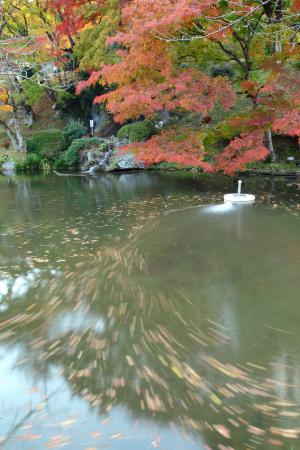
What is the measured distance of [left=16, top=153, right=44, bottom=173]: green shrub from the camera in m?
16.1

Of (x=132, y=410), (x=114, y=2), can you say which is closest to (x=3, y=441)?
(x=132, y=410)

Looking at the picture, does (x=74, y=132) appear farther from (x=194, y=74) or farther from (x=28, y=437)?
(x=28, y=437)

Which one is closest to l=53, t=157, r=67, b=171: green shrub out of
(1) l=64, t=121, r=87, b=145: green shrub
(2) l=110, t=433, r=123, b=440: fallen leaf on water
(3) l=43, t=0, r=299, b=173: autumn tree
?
(1) l=64, t=121, r=87, b=145: green shrub

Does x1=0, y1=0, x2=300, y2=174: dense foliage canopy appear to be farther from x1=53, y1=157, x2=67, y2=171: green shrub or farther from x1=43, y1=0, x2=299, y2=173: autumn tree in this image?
x1=53, y1=157, x2=67, y2=171: green shrub

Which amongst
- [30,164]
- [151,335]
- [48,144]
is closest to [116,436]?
[151,335]

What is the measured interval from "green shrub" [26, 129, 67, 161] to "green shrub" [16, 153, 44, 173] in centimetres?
46

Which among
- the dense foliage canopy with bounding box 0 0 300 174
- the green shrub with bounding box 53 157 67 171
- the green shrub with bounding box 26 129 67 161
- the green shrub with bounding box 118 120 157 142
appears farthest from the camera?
the green shrub with bounding box 26 129 67 161

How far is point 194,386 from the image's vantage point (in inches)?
102

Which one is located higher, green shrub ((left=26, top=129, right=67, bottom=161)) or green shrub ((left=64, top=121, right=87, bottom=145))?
green shrub ((left=64, top=121, right=87, bottom=145))

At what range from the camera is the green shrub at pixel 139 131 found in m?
14.3

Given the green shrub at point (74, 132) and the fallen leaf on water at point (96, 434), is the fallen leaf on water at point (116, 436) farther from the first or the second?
the green shrub at point (74, 132)

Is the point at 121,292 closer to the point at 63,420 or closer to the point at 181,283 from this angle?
the point at 181,283

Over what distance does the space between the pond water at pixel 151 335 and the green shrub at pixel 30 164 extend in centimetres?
1017

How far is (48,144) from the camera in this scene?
17.1m
